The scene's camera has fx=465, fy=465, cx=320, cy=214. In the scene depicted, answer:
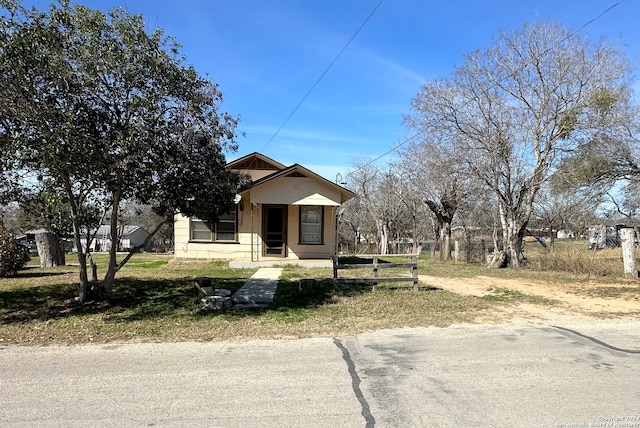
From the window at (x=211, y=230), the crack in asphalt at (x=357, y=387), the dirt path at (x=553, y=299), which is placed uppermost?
the window at (x=211, y=230)

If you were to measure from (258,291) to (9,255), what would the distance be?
8.47 m

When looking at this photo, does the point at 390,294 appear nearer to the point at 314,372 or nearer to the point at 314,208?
the point at 314,372

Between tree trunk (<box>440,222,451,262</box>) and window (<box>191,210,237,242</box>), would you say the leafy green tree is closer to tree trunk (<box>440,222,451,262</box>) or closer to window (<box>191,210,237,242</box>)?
window (<box>191,210,237,242</box>)

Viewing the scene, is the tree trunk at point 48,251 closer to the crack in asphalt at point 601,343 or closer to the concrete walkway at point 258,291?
the concrete walkway at point 258,291

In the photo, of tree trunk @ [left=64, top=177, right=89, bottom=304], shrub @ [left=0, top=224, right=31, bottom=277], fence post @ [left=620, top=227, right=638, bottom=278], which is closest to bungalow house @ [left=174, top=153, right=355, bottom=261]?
shrub @ [left=0, top=224, right=31, bottom=277]

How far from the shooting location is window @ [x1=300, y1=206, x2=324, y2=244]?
19.7 m

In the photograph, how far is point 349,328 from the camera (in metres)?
7.52

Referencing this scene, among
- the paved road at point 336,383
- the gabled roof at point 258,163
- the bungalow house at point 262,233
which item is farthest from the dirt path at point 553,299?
the gabled roof at point 258,163

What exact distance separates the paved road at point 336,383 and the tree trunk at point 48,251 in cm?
1220

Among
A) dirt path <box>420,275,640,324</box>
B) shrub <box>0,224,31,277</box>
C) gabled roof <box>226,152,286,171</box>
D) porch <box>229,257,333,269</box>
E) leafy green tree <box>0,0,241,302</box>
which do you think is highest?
gabled roof <box>226,152,286,171</box>

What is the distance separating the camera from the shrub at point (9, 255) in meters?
13.8

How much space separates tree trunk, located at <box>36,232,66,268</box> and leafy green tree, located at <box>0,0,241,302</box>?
30.1 ft

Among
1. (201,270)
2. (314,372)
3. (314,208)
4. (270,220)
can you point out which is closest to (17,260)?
(201,270)

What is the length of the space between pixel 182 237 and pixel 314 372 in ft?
51.1
